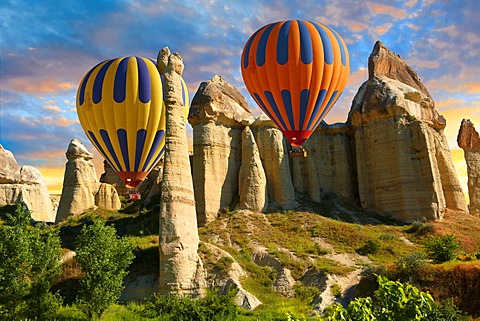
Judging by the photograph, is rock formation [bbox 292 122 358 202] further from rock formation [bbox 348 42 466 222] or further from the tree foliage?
the tree foliage

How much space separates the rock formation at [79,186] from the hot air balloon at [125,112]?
10.9 meters

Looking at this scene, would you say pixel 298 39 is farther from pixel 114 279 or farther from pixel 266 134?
pixel 114 279

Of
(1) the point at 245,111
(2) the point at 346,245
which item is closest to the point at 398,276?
(2) the point at 346,245

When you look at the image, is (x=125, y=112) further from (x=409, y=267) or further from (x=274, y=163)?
(x=409, y=267)

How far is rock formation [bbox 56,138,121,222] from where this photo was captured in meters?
41.6

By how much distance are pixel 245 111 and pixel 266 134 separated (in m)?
2.83

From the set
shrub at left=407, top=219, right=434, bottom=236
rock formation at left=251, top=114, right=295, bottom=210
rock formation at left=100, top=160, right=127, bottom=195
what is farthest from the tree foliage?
rock formation at left=100, top=160, right=127, bottom=195

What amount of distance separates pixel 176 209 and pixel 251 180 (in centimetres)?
1168

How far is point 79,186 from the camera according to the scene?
42.1 metres

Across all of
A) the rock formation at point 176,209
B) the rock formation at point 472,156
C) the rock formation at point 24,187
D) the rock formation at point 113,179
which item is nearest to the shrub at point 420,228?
the rock formation at point 472,156

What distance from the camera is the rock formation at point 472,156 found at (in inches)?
1918

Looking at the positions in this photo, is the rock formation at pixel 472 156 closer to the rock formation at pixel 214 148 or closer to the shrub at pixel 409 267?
the rock formation at pixel 214 148

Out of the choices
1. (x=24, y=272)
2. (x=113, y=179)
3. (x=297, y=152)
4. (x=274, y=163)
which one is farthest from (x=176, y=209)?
(x=113, y=179)

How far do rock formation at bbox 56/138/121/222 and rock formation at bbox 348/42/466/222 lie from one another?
2145 cm
